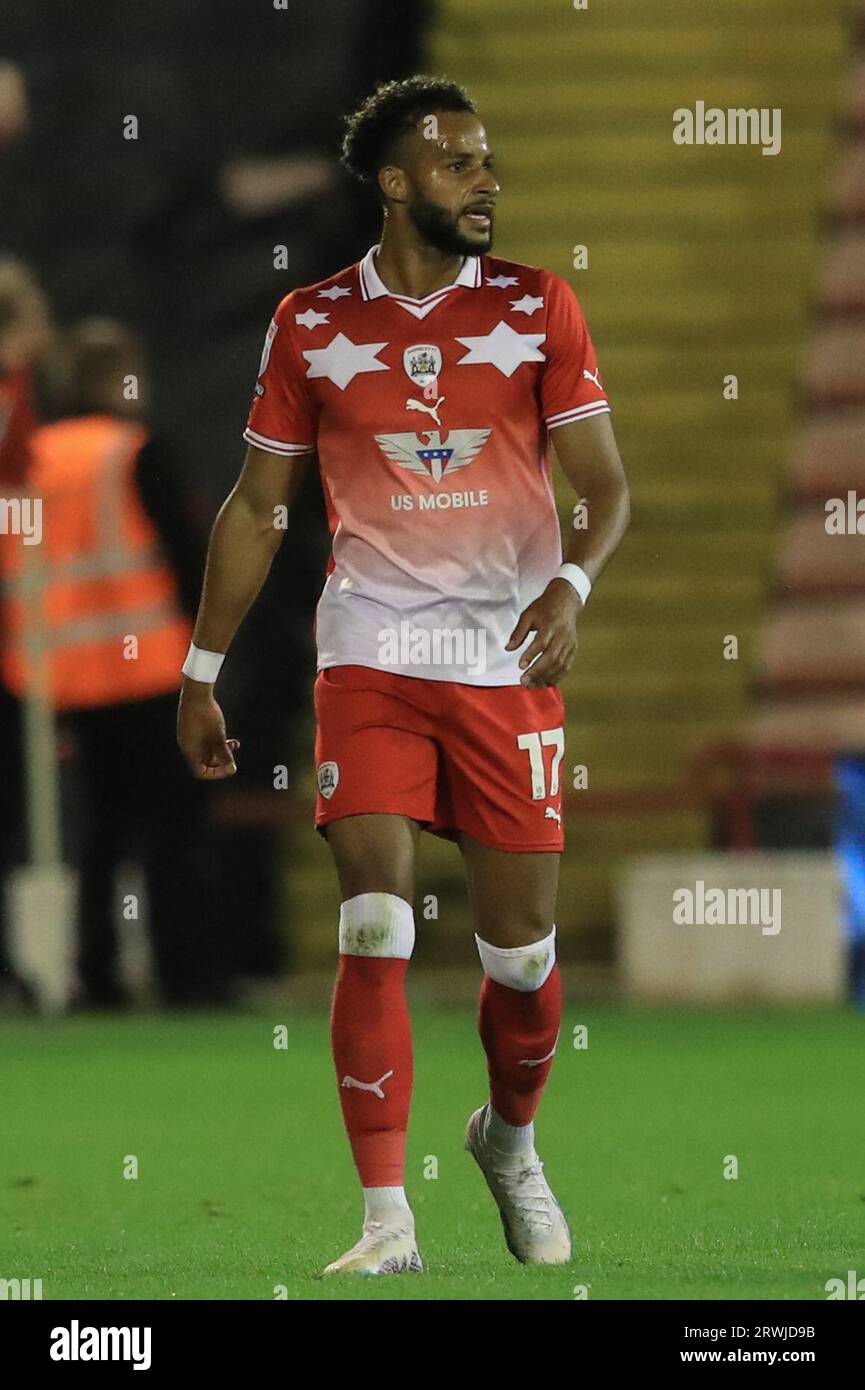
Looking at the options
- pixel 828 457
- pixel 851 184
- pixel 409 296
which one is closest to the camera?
pixel 409 296

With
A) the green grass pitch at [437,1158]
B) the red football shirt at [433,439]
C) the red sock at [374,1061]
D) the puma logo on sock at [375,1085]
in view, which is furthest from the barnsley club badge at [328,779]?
the green grass pitch at [437,1158]

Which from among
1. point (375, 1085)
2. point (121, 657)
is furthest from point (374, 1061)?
point (121, 657)

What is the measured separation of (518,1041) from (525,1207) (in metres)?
0.32

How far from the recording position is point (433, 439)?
20.2 feet

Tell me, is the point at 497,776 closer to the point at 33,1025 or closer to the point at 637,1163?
the point at 637,1163

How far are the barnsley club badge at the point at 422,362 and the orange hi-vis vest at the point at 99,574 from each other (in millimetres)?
5990

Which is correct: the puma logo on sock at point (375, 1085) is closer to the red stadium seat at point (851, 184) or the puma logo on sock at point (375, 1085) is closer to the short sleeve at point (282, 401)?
the short sleeve at point (282, 401)

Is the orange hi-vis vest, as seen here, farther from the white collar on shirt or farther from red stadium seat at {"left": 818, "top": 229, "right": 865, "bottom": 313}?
the white collar on shirt

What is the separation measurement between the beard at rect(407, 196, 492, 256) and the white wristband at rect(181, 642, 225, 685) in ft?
2.91

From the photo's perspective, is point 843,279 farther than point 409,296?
Yes

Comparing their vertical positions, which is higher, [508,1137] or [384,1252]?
[508,1137]

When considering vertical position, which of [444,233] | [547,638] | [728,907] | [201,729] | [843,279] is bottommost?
[728,907]
